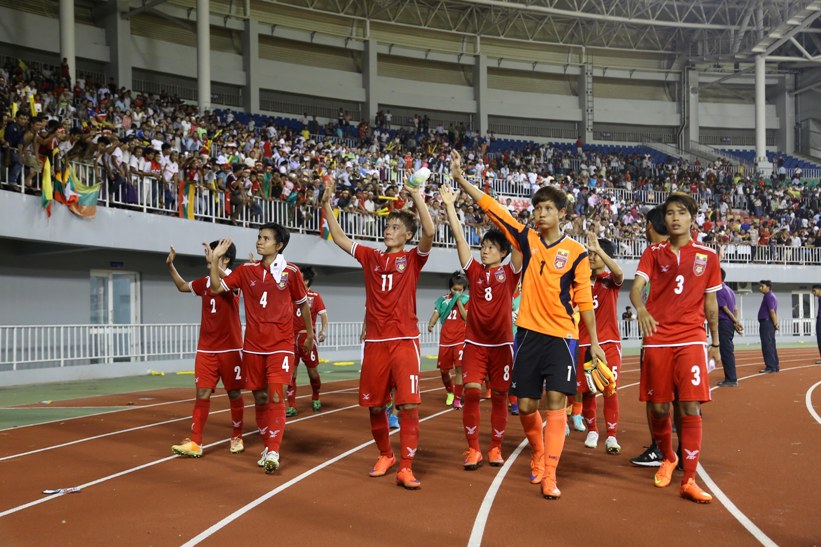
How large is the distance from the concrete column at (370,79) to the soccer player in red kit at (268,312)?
3162 centimetres

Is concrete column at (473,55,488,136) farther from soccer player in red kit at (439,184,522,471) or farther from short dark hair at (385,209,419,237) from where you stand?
short dark hair at (385,209,419,237)

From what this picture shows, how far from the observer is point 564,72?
4447cm

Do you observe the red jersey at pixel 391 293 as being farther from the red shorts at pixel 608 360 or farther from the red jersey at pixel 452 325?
the red jersey at pixel 452 325

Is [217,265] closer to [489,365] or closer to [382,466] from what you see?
[382,466]

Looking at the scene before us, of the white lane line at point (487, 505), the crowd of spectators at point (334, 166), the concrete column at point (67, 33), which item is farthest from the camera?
the concrete column at point (67, 33)

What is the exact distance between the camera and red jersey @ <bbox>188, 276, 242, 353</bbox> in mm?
8500

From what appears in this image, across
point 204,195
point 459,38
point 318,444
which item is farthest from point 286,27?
point 318,444

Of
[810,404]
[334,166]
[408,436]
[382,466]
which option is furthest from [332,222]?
[334,166]

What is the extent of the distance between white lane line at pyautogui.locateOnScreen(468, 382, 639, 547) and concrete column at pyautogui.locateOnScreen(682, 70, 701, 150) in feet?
138

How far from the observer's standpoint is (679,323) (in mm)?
6523

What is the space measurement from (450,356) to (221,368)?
4.25 metres

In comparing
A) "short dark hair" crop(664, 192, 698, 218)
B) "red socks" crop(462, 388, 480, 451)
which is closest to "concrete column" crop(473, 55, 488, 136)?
"red socks" crop(462, 388, 480, 451)

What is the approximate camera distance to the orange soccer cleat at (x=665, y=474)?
6.70 m

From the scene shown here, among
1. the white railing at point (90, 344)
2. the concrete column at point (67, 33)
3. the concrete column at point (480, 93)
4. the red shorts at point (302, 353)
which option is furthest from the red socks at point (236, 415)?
the concrete column at point (480, 93)
